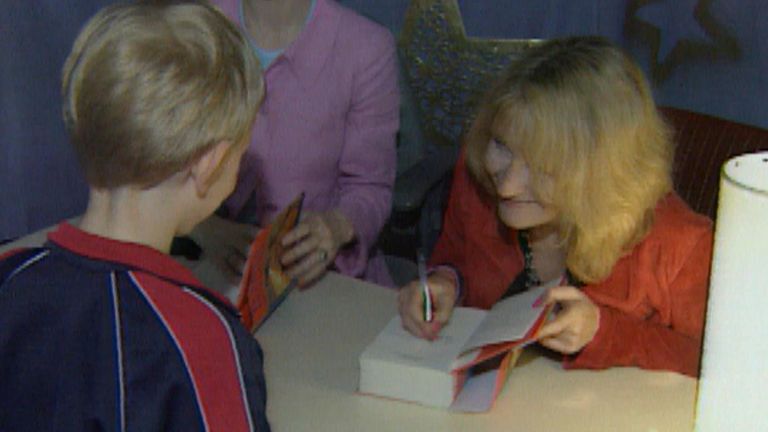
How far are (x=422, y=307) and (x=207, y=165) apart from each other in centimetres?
47

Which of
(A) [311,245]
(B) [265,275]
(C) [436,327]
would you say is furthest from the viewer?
(A) [311,245]

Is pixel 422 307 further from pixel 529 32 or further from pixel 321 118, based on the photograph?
pixel 529 32

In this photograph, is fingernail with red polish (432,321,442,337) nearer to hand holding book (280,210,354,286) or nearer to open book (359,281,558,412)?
open book (359,281,558,412)

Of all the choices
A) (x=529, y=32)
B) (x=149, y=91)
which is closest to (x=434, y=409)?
(x=149, y=91)

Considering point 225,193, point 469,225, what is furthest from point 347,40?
point 225,193

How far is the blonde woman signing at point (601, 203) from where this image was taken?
1.47 metres

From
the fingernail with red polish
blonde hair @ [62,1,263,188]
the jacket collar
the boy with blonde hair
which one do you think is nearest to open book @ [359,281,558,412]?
the fingernail with red polish

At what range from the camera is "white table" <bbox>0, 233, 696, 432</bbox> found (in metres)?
1.32

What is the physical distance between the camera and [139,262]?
1.06 meters

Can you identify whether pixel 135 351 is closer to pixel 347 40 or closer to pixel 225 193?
pixel 225 193

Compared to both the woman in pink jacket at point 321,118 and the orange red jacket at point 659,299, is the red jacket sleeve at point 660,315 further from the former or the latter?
the woman in pink jacket at point 321,118

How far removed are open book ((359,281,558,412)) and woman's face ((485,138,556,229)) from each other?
0.19m

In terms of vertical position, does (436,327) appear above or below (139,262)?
below

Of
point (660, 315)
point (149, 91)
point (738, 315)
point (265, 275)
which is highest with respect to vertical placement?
point (149, 91)
